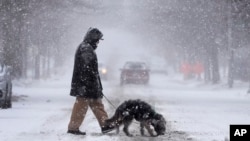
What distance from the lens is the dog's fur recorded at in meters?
12.1

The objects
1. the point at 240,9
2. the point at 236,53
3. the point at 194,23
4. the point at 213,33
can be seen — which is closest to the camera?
the point at 240,9

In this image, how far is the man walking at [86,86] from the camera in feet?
41.0

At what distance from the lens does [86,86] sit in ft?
41.2

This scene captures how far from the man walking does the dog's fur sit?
34cm

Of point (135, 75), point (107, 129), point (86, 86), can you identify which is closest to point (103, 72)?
point (135, 75)

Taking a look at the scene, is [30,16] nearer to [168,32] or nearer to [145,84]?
[145,84]

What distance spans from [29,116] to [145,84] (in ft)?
88.7

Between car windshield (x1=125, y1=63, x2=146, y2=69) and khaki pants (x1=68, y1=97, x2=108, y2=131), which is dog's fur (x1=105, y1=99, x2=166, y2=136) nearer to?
khaki pants (x1=68, y1=97, x2=108, y2=131)

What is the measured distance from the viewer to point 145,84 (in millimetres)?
43844

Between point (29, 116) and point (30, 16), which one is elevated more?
point (30, 16)

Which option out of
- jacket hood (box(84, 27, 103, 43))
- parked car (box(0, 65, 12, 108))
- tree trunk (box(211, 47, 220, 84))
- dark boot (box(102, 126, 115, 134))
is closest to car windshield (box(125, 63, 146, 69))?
tree trunk (box(211, 47, 220, 84))

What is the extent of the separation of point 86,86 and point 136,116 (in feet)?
3.85

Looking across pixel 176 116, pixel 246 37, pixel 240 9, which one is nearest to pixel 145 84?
pixel 246 37

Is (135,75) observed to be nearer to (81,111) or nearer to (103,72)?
(103,72)
